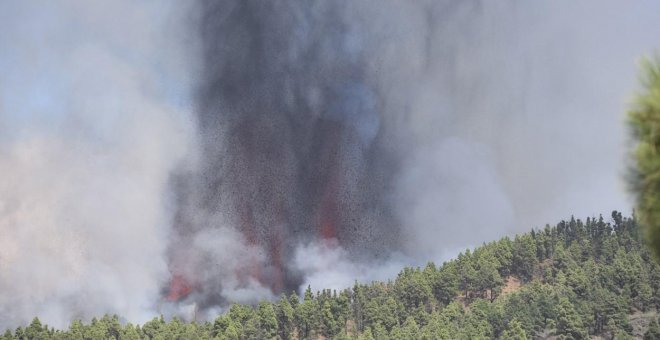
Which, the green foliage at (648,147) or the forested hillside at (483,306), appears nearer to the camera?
the green foliage at (648,147)

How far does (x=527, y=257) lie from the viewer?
174750 millimetres

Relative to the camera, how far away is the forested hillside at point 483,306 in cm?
14275

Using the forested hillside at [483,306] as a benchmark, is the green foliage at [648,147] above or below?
below

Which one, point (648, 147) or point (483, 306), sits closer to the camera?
point (648, 147)

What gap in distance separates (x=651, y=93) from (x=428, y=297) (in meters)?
153

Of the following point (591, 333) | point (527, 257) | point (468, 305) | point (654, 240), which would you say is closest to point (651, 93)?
point (654, 240)

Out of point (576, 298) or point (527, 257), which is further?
point (527, 257)

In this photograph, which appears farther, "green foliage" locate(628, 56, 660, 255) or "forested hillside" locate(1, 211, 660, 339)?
"forested hillside" locate(1, 211, 660, 339)

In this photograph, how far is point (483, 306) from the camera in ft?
493

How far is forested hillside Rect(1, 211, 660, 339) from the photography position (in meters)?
143

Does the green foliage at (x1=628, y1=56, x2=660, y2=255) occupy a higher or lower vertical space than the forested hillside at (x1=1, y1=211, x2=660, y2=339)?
lower

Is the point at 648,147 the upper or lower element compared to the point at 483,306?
lower

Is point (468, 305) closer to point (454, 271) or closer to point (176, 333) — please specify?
point (454, 271)

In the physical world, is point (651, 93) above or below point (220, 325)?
below
